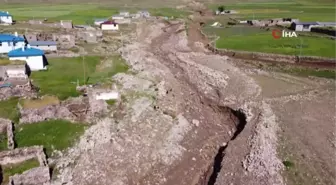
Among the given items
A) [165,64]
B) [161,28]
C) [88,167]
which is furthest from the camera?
[161,28]

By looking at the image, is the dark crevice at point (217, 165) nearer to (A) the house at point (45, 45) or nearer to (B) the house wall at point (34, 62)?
(B) the house wall at point (34, 62)

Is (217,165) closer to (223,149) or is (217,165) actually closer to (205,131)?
(223,149)

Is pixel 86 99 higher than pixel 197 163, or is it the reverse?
pixel 86 99

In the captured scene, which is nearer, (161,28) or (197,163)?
(197,163)

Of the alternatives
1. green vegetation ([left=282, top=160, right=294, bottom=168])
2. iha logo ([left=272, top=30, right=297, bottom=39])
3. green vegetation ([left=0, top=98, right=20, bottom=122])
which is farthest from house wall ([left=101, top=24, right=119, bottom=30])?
green vegetation ([left=282, top=160, right=294, bottom=168])

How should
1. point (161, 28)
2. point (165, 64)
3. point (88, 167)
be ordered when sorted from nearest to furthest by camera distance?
point (88, 167) → point (165, 64) → point (161, 28)

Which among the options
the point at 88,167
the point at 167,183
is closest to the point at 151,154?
the point at 167,183

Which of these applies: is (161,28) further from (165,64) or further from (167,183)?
(167,183)

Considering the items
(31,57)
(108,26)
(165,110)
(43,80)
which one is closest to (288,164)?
(165,110)
